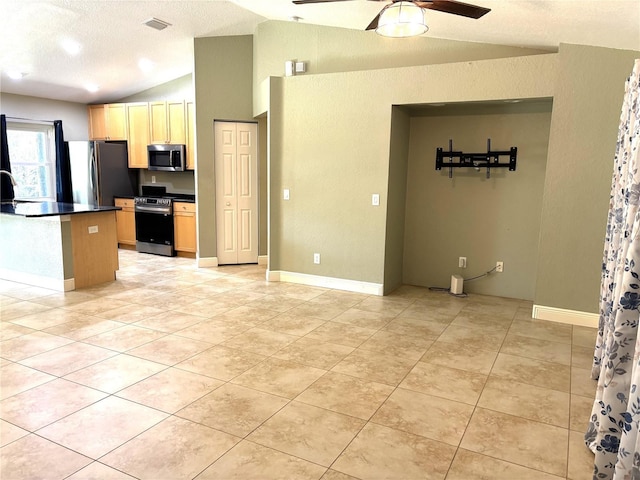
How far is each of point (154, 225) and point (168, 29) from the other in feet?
9.89

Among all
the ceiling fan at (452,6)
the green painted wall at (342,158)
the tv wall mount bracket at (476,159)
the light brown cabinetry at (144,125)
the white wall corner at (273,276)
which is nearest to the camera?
the ceiling fan at (452,6)

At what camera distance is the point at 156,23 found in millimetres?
5145

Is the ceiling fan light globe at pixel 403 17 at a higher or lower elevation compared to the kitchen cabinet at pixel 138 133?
higher

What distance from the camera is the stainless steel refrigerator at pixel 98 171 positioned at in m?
7.27

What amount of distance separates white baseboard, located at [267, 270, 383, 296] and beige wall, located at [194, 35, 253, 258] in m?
1.48

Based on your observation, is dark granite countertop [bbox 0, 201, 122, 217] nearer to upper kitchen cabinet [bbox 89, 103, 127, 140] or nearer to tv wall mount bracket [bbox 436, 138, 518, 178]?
upper kitchen cabinet [bbox 89, 103, 127, 140]

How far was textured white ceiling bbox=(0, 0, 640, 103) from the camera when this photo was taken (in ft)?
10.5

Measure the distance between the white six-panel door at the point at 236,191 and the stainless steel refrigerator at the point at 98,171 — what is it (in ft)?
7.94

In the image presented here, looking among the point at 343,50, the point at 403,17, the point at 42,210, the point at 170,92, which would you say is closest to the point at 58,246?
the point at 42,210

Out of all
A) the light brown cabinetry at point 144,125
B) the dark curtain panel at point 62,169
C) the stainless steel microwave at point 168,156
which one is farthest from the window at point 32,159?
the stainless steel microwave at point 168,156

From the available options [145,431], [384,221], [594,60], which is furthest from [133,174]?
[594,60]

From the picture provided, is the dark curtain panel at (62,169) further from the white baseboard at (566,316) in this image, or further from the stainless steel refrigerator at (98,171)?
the white baseboard at (566,316)

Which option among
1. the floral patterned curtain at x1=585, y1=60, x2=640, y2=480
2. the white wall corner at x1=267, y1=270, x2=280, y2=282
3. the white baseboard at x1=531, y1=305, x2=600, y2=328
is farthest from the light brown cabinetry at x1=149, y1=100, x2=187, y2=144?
the floral patterned curtain at x1=585, y1=60, x2=640, y2=480

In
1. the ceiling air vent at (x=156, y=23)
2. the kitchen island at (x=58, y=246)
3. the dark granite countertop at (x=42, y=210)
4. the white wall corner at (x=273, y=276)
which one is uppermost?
the ceiling air vent at (x=156, y=23)
